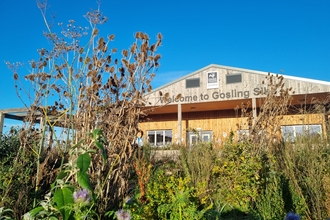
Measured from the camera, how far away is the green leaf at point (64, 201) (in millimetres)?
1854

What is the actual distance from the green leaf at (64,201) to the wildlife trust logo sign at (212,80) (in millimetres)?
14782

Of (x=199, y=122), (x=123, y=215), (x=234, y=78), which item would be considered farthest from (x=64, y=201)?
(x=199, y=122)

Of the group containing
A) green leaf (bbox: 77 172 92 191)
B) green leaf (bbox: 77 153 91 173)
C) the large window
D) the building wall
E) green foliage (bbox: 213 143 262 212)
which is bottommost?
green foliage (bbox: 213 143 262 212)

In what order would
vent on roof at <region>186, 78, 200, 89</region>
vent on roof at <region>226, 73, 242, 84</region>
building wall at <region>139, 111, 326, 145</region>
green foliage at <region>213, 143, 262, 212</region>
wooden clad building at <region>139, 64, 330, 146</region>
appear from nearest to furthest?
green foliage at <region>213, 143, 262, 212</region>
wooden clad building at <region>139, 64, 330, 146</region>
vent on roof at <region>226, 73, 242, 84</region>
vent on roof at <region>186, 78, 200, 89</region>
building wall at <region>139, 111, 326, 145</region>

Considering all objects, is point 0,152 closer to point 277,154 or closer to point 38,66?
point 38,66

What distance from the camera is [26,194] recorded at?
304 cm

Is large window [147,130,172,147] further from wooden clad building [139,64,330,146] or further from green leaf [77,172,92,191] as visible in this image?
green leaf [77,172,92,191]

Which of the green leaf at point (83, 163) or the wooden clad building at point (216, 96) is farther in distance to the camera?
the wooden clad building at point (216, 96)

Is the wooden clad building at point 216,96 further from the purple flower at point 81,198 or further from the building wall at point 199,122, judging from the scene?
the purple flower at point 81,198

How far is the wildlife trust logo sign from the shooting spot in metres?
16.3

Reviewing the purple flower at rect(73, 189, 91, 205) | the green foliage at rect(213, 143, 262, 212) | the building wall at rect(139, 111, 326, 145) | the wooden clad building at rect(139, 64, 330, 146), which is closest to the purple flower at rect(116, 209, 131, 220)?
the purple flower at rect(73, 189, 91, 205)

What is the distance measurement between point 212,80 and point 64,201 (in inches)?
596

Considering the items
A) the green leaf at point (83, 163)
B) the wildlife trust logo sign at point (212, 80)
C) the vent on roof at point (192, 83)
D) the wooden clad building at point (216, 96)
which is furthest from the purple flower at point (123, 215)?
the vent on roof at point (192, 83)

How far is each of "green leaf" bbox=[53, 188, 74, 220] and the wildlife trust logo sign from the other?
14.8 metres
